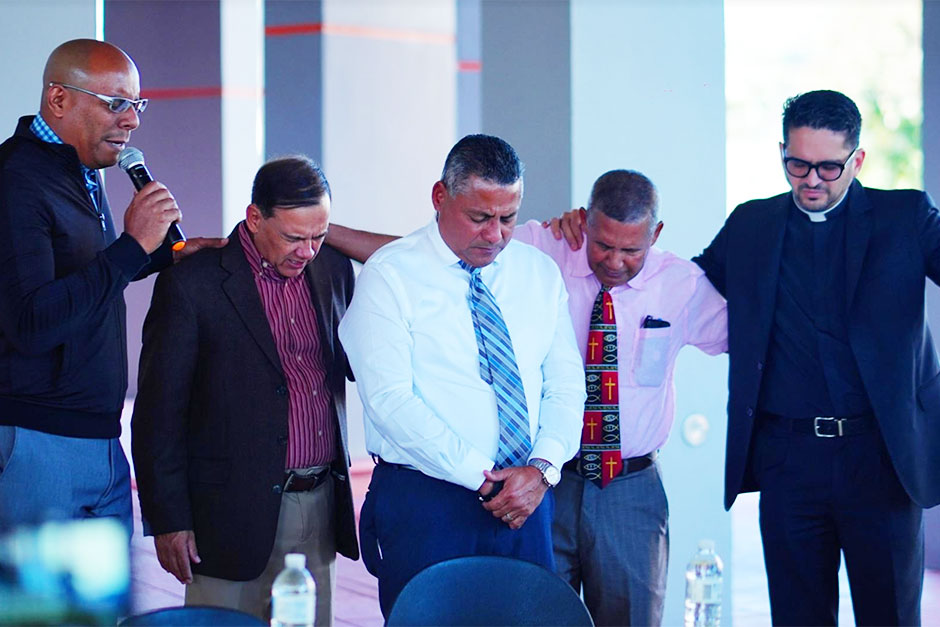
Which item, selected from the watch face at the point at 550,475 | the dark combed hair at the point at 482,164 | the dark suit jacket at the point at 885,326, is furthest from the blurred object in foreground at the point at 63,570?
the dark suit jacket at the point at 885,326

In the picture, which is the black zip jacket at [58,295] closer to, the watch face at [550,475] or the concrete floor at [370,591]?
the watch face at [550,475]

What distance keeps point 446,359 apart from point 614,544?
2.67 feet

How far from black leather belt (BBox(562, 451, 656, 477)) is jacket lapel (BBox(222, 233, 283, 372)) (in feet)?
3.01

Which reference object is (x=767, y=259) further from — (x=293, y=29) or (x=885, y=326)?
(x=293, y=29)

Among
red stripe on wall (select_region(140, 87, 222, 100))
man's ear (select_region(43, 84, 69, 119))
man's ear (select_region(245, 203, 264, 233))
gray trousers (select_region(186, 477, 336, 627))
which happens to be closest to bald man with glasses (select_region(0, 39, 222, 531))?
man's ear (select_region(43, 84, 69, 119))

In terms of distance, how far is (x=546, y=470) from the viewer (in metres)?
3.17

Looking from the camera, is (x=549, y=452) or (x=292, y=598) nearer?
(x=292, y=598)

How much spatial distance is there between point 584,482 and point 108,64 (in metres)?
1.78

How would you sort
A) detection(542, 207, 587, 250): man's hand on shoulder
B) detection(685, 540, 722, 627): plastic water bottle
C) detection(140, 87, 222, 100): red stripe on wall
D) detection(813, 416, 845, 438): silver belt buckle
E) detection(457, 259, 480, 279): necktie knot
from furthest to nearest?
detection(140, 87, 222, 100): red stripe on wall
detection(542, 207, 587, 250): man's hand on shoulder
detection(813, 416, 845, 438): silver belt buckle
detection(457, 259, 480, 279): necktie knot
detection(685, 540, 722, 627): plastic water bottle

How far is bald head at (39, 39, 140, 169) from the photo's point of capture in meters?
3.25

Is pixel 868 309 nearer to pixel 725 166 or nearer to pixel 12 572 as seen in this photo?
pixel 725 166

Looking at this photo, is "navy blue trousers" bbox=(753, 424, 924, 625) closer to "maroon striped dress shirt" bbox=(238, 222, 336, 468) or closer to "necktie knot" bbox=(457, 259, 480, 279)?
"necktie knot" bbox=(457, 259, 480, 279)

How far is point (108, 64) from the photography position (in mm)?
3279

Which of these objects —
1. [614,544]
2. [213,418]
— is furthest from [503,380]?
[213,418]
